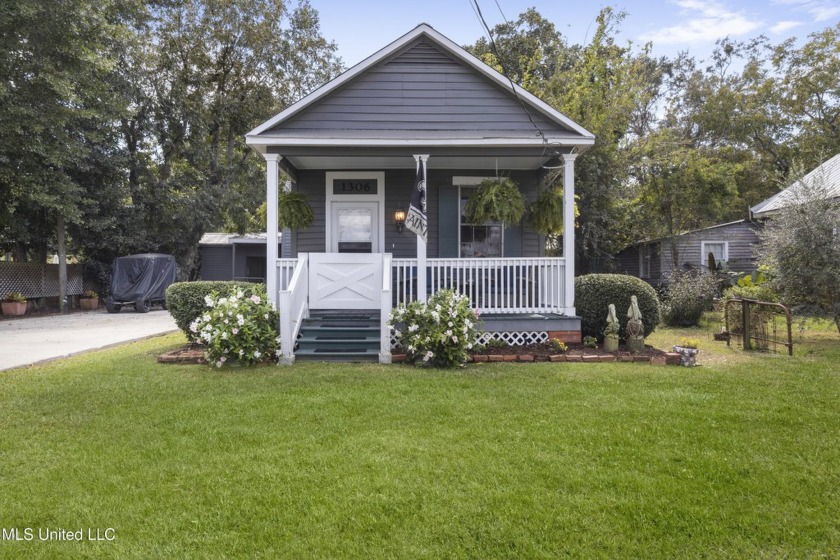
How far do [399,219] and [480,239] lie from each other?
66.9 inches

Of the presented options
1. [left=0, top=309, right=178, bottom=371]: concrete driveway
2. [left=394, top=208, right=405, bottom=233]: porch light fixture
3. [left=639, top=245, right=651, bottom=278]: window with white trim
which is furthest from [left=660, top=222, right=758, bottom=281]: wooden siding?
[left=0, top=309, right=178, bottom=371]: concrete driveway

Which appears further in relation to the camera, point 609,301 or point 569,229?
point 609,301

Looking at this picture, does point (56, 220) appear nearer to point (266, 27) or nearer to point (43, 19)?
point (43, 19)

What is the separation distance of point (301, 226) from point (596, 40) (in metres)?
13.7

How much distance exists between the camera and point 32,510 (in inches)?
112

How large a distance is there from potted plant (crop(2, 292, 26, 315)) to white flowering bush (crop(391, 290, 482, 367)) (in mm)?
14192

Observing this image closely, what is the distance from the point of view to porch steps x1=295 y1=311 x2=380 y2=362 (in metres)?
7.38

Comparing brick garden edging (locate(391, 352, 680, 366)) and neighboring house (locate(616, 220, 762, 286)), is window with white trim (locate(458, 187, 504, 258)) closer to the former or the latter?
brick garden edging (locate(391, 352, 680, 366))

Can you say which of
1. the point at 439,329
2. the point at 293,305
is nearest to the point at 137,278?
the point at 293,305

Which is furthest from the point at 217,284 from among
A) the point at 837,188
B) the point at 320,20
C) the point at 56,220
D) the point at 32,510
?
the point at 320,20

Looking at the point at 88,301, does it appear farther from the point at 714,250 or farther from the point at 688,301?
the point at 714,250

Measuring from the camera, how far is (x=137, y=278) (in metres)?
17.0

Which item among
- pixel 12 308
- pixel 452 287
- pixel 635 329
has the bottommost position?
pixel 635 329

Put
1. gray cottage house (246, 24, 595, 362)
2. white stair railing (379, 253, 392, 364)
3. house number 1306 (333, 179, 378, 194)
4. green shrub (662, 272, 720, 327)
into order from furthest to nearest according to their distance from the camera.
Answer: green shrub (662, 272, 720, 327)
house number 1306 (333, 179, 378, 194)
gray cottage house (246, 24, 595, 362)
white stair railing (379, 253, 392, 364)
